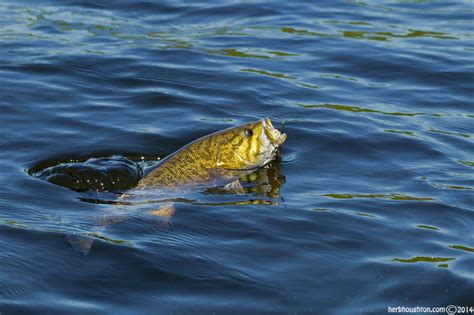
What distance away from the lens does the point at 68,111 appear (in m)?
10.6

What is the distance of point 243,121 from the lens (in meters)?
10.5

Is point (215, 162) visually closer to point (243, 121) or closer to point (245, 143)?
point (245, 143)

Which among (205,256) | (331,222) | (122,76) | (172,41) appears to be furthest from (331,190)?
(172,41)

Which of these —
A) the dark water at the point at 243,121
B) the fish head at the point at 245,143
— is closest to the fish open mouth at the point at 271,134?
the fish head at the point at 245,143

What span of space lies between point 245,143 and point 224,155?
219mm

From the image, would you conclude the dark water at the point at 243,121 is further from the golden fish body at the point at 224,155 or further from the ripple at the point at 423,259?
the golden fish body at the point at 224,155

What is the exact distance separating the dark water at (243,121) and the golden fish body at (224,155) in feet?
1.07

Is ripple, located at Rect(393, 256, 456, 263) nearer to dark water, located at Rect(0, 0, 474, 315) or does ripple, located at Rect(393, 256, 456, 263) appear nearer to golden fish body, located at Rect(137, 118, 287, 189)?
dark water, located at Rect(0, 0, 474, 315)

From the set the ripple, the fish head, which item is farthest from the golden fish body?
the ripple

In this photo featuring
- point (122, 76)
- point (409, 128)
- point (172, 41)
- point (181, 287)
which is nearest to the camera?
point (181, 287)

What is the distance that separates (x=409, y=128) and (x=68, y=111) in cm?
374

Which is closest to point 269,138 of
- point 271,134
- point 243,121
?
point 271,134

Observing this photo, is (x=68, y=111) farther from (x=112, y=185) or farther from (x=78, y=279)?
(x=78, y=279)

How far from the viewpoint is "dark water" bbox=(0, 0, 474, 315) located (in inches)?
264
